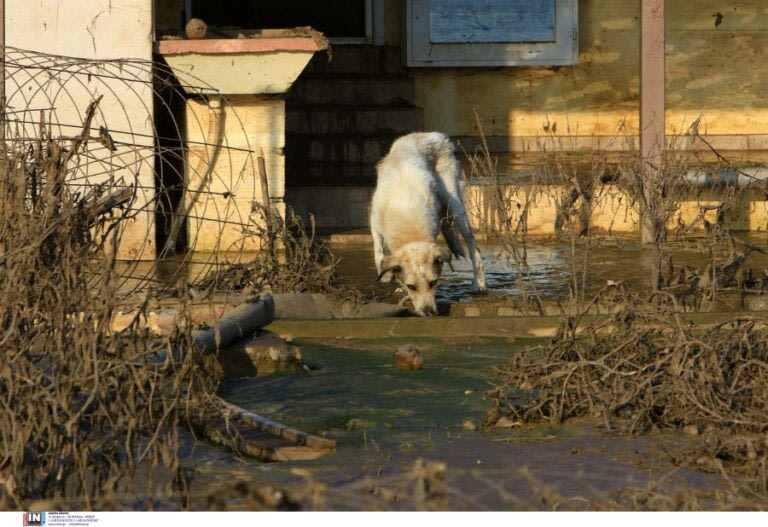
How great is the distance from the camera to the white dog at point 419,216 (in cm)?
953

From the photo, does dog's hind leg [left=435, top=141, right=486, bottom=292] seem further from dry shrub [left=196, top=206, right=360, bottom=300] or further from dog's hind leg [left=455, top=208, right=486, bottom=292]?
dry shrub [left=196, top=206, right=360, bottom=300]

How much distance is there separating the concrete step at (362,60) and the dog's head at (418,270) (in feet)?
19.4

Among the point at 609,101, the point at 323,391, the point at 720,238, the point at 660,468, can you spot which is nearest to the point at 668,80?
the point at 609,101

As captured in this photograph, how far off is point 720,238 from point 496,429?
479 cm

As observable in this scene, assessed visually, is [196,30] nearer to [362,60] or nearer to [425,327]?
[362,60]

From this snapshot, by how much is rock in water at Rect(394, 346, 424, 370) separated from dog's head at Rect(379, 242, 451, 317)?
171 centimetres

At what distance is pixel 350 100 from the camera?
15.0m

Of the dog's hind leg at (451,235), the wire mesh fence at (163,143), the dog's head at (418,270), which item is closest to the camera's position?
the dog's head at (418,270)

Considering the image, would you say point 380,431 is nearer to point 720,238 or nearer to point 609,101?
point 720,238

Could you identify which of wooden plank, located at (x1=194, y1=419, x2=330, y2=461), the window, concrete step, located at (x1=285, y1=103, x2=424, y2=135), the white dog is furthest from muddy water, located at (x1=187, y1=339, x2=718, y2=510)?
the window

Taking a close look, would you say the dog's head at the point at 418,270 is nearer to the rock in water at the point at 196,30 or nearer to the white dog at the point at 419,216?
the white dog at the point at 419,216

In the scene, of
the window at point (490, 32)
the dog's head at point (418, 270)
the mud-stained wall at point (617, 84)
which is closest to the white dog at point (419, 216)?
the dog's head at point (418, 270)

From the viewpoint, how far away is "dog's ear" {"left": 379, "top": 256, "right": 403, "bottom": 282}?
9663 mm

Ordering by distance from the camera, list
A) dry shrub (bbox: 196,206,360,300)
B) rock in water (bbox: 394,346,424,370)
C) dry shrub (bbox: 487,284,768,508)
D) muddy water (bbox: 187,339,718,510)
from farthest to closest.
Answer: dry shrub (bbox: 196,206,360,300) → rock in water (bbox: 394,346,424,370) → dry shrub (bbox: 487,284,768,508) → muddy water (bbox: 187,339,718,510)
